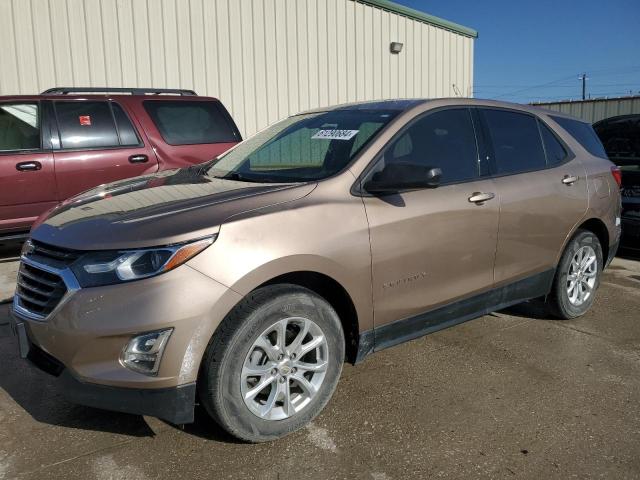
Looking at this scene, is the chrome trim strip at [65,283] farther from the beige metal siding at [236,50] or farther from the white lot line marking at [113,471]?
the beige metal siding at [236,50]

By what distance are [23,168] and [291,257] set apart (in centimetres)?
441

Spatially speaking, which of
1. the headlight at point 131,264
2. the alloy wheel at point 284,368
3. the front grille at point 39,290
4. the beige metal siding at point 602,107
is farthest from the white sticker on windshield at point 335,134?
the beige metal siding at point 602,107

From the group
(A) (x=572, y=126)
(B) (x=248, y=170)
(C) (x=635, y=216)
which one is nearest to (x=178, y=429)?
(B) (x=248, y=170)

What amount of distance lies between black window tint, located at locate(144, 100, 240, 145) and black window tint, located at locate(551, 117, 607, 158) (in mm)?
3979

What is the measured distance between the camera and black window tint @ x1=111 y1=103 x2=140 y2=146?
6.48m

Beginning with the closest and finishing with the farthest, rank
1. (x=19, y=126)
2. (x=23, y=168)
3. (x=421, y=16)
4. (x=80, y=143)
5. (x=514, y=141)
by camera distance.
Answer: (x=514, y=141) < (x=23, y=168) < (x=19, y=126) < (x=80, y=143) < (x=421, y=16)

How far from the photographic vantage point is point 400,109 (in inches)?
138

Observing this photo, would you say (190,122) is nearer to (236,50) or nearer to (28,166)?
(28,166)

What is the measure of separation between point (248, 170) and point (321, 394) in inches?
56.8

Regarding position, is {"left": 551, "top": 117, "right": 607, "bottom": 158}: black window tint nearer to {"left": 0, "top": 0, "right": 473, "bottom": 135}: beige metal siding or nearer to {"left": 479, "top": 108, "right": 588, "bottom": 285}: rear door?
{"left": 479, "top": 108, "right": 588, "bottom": 285}: rear door

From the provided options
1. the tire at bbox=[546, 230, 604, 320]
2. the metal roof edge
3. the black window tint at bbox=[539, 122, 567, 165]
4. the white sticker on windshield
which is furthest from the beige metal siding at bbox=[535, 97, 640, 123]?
the white sticker on windshield

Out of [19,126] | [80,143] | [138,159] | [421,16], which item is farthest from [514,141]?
[421,16]

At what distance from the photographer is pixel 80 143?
6281mm

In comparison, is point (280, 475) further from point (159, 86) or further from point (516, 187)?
point (159, 86)
